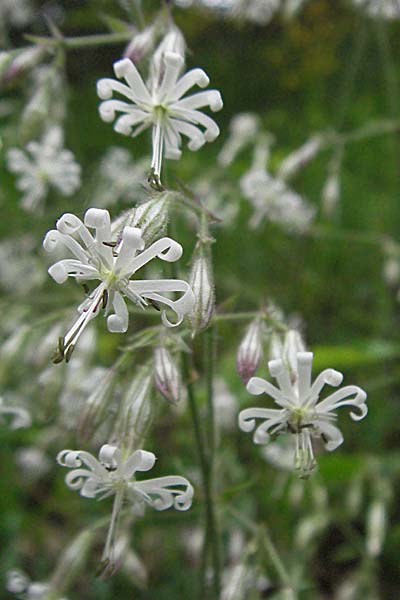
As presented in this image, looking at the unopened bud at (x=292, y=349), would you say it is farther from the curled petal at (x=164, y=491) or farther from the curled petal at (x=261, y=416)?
the curled petal at (x=164, y=491)

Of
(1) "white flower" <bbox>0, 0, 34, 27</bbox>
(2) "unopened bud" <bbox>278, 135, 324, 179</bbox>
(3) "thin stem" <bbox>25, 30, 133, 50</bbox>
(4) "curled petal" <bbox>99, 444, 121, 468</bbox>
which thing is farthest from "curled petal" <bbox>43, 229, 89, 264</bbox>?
(1) "white flower" <bbox>0, 0, 34, 27</bbox>

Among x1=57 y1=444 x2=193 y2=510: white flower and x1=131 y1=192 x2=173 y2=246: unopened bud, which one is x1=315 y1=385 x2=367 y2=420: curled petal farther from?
x1=131 y1=192 x2=173 y2=246: unopened bud

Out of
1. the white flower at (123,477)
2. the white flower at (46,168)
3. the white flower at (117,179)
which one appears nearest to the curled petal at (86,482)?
the white flower at (123,477)

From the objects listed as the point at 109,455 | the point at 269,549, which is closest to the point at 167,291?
the point at 109,455

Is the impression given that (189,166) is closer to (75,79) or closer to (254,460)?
(254,460)

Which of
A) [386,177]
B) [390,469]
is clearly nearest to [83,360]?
[390,469]

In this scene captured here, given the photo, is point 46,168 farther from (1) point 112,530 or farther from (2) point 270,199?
(1) point 112,530
